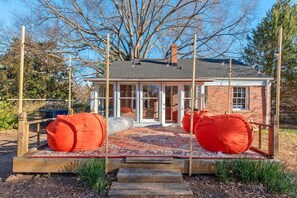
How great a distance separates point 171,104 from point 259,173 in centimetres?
707

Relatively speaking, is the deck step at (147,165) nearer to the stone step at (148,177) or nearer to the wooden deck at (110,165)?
the wooden deck at (110,165)

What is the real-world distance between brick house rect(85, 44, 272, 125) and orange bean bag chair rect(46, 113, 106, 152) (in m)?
5.75

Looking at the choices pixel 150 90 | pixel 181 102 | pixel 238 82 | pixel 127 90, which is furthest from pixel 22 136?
pixel 238 82

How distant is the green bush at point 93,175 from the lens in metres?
4.28

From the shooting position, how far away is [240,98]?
43.5 feet

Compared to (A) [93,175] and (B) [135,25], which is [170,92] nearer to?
(A) [93,175]

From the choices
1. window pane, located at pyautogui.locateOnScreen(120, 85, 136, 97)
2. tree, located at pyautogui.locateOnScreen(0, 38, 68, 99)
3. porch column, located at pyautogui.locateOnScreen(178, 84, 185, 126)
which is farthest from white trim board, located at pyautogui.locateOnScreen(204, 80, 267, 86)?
tree, located at pyautogui.locateOnScreen(0, 38, 68, 99)

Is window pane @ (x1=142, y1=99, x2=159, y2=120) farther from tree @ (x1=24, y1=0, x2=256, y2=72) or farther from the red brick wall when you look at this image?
tree @ (x1=24, y1=0, x2=256, y2=72)

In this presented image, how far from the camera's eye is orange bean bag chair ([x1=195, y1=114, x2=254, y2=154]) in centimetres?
527

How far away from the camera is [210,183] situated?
4.70 metres

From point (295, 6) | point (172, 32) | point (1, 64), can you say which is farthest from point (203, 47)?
point (1, 64)

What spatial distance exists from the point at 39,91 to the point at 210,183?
60.1 ft

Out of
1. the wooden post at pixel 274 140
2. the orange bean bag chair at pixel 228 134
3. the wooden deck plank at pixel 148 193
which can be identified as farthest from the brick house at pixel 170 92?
the wooden deck plank at pixel 148 193

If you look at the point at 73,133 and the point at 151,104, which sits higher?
the point at 151,104
